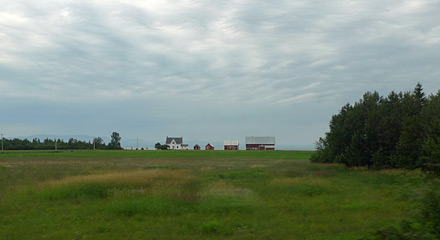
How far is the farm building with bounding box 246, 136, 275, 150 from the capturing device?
156 meters

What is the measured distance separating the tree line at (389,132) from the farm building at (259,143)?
11816 cm

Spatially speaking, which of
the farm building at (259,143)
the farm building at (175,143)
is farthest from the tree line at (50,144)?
the farm building at (259,143)

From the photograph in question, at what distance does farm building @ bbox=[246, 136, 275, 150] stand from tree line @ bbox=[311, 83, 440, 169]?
118 m

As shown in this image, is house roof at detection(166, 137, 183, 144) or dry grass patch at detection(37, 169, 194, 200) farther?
house roof at detection(166, 137, 183, 144)

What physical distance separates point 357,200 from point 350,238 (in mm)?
6934

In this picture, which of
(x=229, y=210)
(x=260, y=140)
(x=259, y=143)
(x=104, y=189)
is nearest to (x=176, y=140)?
(x=260, y=140)

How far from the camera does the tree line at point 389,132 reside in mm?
25938

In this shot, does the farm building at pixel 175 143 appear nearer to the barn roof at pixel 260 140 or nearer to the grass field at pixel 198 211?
the barn roof at pixel 260 140

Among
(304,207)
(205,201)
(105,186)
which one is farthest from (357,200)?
(105,186)

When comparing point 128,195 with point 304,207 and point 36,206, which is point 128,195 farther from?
point 304,207

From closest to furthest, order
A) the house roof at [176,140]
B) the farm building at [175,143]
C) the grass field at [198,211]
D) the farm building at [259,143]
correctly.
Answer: the grass field at [198,211]
the farm building at [259,143]
the farm building at [175,143]
the house roof at [176,140]

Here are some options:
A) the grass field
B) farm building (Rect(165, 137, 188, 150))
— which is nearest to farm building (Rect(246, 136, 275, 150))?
farm building (Rect(165, 137, 188, 150))

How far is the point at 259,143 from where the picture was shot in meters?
159

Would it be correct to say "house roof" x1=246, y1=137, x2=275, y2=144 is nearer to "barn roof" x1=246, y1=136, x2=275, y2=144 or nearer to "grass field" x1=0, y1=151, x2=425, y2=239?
"barn roof" x1=246, y1=136, x2=275, y2=144
